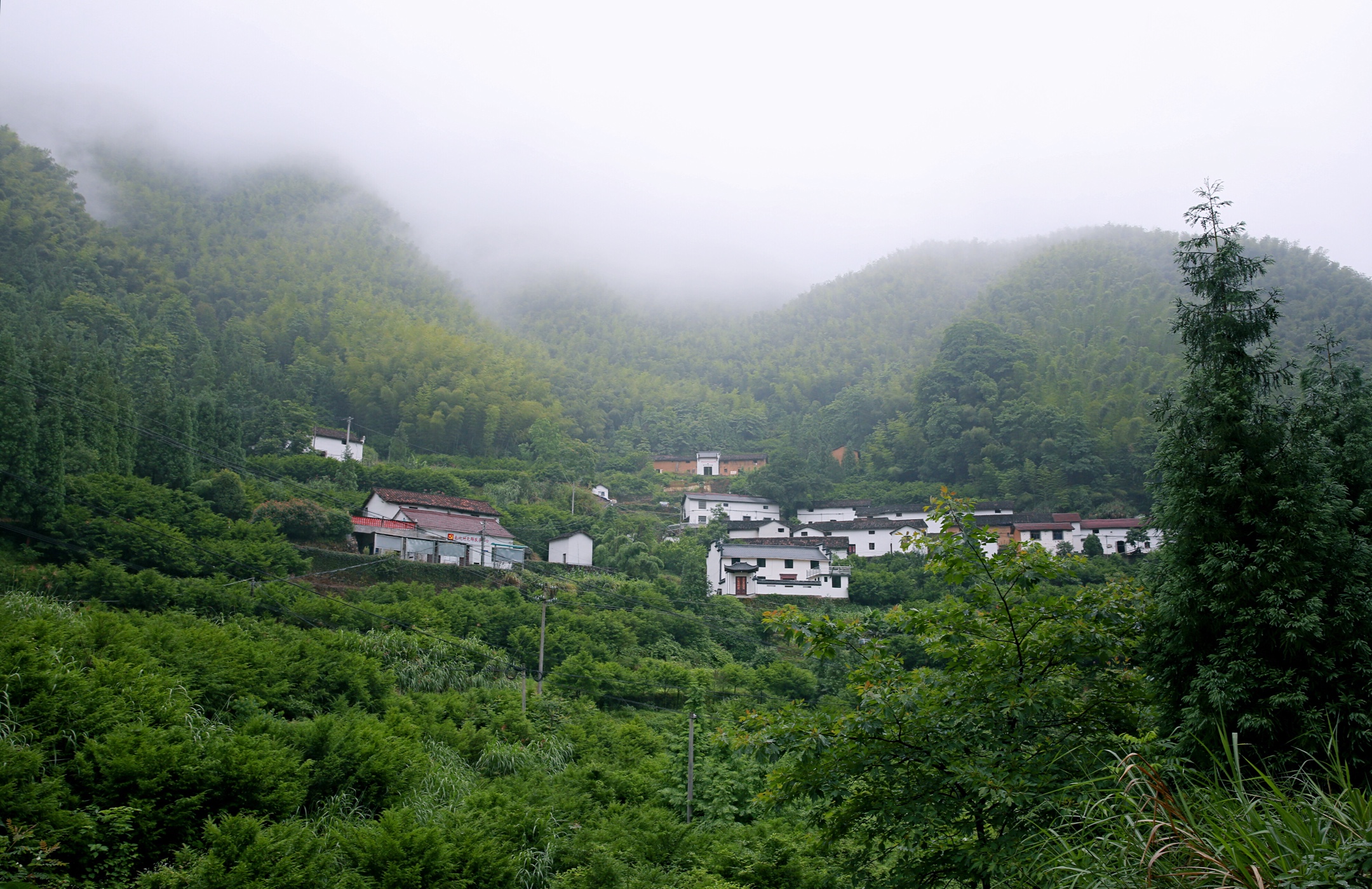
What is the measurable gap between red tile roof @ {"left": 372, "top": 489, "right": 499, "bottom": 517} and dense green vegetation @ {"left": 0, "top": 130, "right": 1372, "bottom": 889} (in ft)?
4.30

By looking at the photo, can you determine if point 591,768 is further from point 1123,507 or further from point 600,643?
point 1123,507

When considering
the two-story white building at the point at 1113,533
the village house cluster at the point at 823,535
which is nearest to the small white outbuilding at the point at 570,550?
the village house cluster at the point at 823,535

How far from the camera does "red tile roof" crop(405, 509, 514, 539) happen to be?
2586 centimetres

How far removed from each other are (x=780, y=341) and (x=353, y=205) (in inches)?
2152

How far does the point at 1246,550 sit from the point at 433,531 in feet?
77.0

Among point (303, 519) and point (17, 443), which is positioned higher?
point (17, 443)

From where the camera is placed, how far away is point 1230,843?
225cm

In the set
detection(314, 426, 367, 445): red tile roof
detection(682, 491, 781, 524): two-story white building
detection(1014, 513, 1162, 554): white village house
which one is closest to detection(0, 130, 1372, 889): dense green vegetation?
detection(314, 426, 367, 445): red tile roof

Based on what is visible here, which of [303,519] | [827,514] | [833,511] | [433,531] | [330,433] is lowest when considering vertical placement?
[827,514]

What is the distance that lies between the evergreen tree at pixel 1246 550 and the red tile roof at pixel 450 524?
74.5 feet

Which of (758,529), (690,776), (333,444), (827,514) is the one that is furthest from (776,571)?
(333,444)

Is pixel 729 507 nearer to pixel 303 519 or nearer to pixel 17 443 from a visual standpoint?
pixel 303 519

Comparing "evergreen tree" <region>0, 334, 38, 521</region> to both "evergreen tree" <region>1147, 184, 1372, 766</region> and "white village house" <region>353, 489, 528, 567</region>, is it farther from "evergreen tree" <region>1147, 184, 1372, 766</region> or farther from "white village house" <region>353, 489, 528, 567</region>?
"evergreen tree" <region>1147, 184, 1372, 766</region>

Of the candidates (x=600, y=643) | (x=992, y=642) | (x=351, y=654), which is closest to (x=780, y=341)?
(x=600, y=643)
